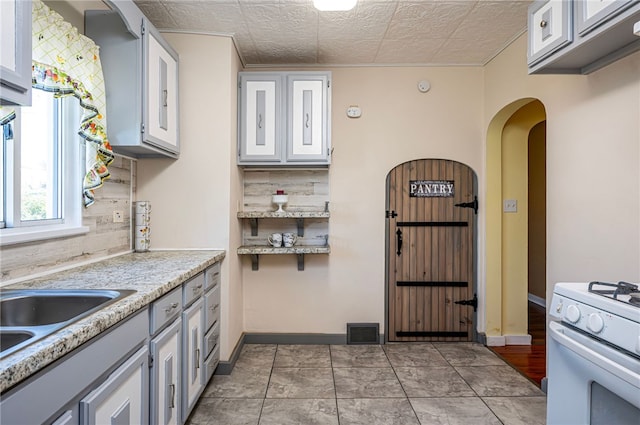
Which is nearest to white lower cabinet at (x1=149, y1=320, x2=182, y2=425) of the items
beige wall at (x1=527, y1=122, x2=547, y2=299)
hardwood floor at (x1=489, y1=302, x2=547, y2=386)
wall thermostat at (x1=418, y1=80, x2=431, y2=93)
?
hardwood floor at (x1=489, y1=302, x2=547, y2=386)

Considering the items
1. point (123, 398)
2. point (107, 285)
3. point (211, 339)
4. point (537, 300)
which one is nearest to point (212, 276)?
point (211, 339)

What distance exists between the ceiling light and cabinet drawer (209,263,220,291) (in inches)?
72.2

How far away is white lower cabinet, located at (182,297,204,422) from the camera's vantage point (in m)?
1.91

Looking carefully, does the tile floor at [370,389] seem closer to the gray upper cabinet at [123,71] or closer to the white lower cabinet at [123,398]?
the white lower cabinet at [123,398]

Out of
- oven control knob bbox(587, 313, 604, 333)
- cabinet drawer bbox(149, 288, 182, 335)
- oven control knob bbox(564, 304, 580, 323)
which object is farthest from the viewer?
cabinet drawer bbox(149, 288, 182, 335)

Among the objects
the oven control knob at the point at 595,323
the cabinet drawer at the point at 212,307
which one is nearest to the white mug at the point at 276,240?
the cabinet drawer at the point at 212,307

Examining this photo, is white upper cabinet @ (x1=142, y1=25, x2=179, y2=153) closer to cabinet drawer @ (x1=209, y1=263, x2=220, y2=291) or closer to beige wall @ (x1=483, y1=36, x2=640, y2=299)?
cabinet drawer @ (x1=209, y1=263, x2=220, y2=291)

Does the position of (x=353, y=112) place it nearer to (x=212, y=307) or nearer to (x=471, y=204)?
(x=471, y=204)

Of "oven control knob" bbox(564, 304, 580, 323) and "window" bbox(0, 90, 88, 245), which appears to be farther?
"window" bbox(0, 90, 88, 245)

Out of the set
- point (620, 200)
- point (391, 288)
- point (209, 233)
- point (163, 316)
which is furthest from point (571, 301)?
point (209, 233)

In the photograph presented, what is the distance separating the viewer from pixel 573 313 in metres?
1.27

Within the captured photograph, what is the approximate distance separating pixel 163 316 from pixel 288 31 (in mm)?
2159

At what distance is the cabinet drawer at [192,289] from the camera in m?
1.92

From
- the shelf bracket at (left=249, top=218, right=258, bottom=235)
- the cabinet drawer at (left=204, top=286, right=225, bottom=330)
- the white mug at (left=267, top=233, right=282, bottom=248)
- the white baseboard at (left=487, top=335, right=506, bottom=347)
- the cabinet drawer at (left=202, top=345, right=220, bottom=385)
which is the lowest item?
the white baseboard at (left=487, top=335, right=506, bottom=347)
